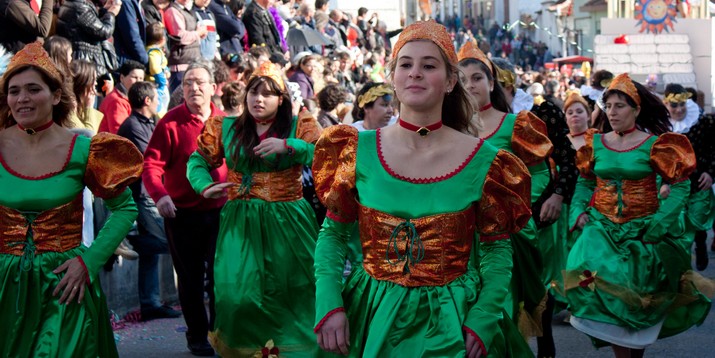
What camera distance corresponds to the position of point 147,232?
9.62 m

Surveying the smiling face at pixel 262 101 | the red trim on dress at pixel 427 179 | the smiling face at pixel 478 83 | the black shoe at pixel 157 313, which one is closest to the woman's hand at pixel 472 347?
the red trim on dress at pixel 427 179

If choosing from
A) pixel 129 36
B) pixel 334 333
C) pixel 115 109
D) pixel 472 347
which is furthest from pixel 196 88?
pixel 472 347

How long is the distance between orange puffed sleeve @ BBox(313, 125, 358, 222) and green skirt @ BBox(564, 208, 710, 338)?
3.45 meters

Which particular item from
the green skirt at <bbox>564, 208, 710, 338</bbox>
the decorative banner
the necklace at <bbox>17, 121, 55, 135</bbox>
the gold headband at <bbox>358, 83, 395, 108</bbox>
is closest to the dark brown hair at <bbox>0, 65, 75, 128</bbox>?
the necklace at <bbox>17, 121, 55, 135</bbox>

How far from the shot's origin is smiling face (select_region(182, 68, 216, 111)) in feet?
26.6

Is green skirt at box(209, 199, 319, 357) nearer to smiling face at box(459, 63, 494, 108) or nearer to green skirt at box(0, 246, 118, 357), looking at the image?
smiling face at box(459, 63, 494, 108)

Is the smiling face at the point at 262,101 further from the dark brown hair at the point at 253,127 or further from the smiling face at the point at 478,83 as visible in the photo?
the smiling face at the point at 478,83

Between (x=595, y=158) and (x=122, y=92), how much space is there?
469 cm

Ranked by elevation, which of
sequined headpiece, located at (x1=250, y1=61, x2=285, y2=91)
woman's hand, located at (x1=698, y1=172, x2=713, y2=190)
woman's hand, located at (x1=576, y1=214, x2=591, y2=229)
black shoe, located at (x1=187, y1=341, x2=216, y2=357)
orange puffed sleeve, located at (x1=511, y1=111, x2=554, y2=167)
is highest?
sequined headpiece, located at (x1=250, y1=61, x2=285, y2=91)

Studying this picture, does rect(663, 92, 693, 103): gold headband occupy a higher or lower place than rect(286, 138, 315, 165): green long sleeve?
lower

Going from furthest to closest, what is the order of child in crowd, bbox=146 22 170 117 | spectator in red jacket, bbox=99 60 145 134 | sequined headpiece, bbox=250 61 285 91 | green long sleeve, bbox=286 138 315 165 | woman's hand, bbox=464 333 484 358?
child in crowd, bbox=146 22 170 117, spectator in red jacket, bbox=99 60 145 134, sequined headpiece, bbox=250 61 285 91, green long sleeve, bbox=286 138 315 165, woman's hand, bbox=464 333 484 358

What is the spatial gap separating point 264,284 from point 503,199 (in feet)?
10.3

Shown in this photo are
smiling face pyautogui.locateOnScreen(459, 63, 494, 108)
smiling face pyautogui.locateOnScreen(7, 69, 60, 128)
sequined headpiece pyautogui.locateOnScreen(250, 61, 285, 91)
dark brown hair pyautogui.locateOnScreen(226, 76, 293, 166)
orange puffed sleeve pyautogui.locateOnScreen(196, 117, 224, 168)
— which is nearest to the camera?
smiling face pyautogui.locateOnScreen(7, 69, 60, 128)

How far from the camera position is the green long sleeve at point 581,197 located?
785 centimetres
